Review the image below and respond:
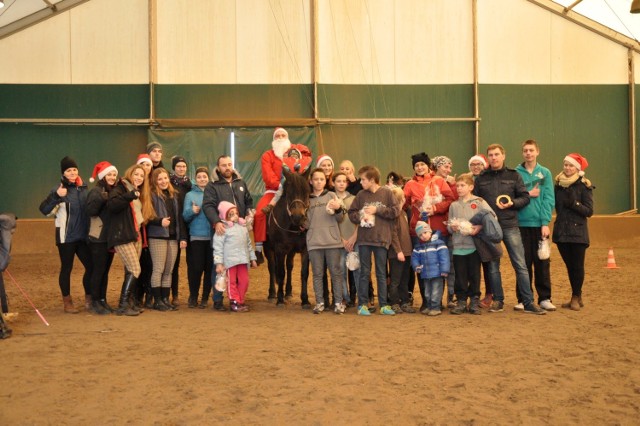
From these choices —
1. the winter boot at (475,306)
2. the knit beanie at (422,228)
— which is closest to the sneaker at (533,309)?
the winter boot at (475,306)

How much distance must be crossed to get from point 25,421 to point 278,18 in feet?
46.7

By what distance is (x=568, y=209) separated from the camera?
8086 mm

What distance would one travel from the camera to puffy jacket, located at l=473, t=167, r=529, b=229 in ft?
25.6

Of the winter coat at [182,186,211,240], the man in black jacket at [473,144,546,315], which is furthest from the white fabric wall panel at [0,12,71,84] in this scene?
the man in black jacket at [473,144,546,315]

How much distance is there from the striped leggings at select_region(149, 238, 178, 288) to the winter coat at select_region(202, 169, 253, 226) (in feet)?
1.91

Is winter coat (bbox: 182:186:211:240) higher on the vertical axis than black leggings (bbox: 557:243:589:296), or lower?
higher

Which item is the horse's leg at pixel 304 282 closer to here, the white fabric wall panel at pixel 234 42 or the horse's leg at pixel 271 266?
the horse's leg at pixel 271 266

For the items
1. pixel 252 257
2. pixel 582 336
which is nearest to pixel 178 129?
pixel 252 257

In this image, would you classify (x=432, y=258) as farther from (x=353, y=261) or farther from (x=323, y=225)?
(x=323, y=225)

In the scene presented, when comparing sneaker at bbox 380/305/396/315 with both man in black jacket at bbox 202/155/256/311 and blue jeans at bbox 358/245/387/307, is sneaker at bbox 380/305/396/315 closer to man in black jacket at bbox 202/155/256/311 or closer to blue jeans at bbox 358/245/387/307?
blue jeans at bbox 358/245/387/307

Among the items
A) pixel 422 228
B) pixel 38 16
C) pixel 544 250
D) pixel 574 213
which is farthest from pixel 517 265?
pixel 38 16

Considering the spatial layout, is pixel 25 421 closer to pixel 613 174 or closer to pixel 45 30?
pixel 45 30

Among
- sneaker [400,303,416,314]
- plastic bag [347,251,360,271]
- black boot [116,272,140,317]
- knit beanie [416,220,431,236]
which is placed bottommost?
sneaker [400,303,416,314]

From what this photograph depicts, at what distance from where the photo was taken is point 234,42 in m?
17.2
